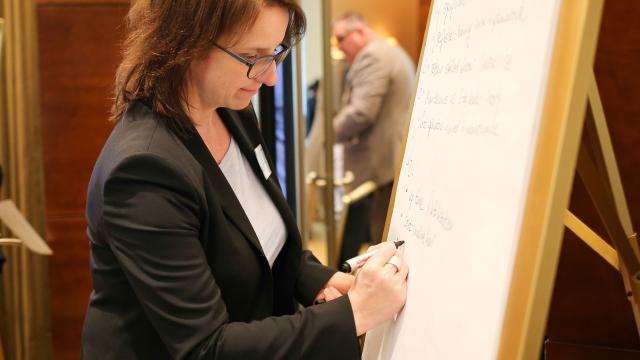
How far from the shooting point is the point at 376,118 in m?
3.91

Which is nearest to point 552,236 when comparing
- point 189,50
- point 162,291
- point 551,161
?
point 551,161

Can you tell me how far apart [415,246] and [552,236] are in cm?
39

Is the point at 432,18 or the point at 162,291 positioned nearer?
the point at 162,291

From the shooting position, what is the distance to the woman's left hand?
4.98ft

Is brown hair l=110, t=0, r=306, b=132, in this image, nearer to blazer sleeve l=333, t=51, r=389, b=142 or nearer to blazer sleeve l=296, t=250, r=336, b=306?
blazer sleeve l=296, t=250, r=336, b=306

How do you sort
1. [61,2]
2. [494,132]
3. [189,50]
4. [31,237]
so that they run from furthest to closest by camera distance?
[61,2]
[31,237]
[189,50]
[494,132]

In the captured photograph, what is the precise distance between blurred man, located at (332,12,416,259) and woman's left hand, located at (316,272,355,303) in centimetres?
228

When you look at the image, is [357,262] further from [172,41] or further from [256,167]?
[172,41]

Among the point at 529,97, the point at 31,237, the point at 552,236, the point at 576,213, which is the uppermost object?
the point at 529,97

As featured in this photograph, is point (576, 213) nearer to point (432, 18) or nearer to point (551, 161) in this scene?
point (432, 18)

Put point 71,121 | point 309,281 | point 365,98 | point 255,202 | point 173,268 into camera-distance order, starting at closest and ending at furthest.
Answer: point 173,268
point 255,202
point 309,281
point 71,121
point 365,98

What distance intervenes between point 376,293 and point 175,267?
0.31m

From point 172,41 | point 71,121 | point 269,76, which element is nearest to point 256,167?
point 269,76

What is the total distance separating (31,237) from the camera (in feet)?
5.09
